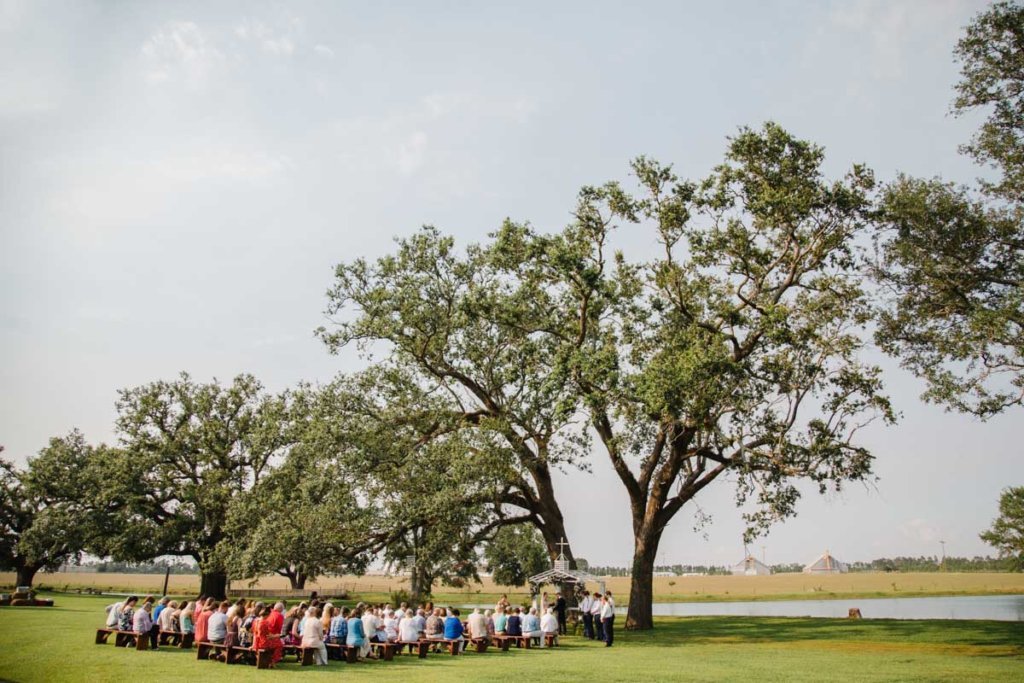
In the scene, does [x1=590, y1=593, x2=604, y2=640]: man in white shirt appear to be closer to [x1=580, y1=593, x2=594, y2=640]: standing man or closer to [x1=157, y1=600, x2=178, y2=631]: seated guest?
[x1=580, y1=593, x2=594, y2=640]: standing man

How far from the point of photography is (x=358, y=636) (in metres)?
18.9

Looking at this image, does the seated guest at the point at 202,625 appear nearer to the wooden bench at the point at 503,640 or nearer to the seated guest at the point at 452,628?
the seated guest at the point at 452,628

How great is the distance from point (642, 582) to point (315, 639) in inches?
691

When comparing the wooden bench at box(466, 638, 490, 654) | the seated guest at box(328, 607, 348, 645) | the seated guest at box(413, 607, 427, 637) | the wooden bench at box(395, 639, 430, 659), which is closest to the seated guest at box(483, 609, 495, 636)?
the wooden bench at box(466, 638, 490, 654)

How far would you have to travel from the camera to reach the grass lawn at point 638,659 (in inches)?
588

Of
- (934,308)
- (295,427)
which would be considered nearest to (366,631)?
(295,427)

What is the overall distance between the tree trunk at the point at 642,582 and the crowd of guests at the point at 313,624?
6794 mm

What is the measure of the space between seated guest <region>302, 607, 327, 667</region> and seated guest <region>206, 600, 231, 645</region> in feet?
6.14

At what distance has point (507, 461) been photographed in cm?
2955

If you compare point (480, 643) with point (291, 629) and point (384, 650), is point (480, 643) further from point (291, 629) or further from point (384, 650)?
point (291, 629)

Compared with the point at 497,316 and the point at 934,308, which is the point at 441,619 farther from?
the point at 934,308

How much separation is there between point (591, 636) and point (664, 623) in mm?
9522

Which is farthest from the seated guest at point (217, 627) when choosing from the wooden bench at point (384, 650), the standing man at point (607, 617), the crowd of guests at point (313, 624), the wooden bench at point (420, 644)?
the standing man at point (607, 617)

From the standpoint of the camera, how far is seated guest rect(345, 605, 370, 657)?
742 inches
